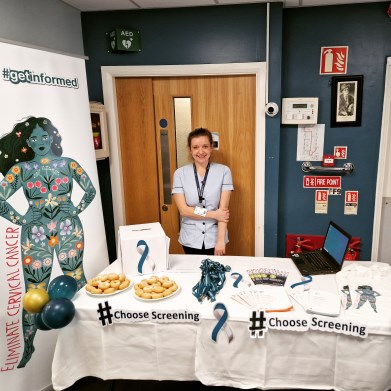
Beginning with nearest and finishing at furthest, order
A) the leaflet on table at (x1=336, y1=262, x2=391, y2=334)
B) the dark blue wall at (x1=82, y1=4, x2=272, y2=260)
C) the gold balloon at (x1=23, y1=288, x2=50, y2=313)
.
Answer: the leaflet on table at (x1=336, y1=262, x2=391, y2=334) < the gold balloon at (x1=23, y1=288, x2=50, y2=313) < the dark blue wall at (x1=82, y1=4, x2=272, y2=260)

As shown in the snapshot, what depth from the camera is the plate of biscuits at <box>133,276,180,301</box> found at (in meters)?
1.76

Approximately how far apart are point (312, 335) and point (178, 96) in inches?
86.1

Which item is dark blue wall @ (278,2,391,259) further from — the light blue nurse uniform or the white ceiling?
the light blue nurse uniform

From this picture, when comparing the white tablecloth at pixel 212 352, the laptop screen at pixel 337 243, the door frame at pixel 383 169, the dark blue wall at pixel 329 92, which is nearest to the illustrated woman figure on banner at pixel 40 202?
the white tablecloth at pixel 212 352

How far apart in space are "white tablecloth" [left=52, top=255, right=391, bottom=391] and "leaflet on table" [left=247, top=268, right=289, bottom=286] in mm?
173

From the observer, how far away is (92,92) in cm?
304

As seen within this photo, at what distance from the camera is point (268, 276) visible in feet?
6.47

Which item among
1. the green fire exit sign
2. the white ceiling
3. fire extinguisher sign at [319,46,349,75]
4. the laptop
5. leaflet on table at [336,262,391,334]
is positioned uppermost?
the white ceiling

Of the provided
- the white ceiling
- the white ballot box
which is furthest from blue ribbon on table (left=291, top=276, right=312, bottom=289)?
the white ceiling

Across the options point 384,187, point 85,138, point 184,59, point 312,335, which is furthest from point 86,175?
point 384,187

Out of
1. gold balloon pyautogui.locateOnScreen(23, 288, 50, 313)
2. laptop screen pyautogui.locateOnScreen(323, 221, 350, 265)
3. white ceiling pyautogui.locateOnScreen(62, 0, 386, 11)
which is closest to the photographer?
gold balloon pyautogui.locateOnScreen(23, 288, 50, 313)

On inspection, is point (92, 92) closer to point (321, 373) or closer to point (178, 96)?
point (178, 96)

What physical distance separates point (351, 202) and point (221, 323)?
1984mm

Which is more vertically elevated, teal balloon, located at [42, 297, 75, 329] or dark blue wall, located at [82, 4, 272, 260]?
dark blue wall, located at [82, 4, 272, 260]
